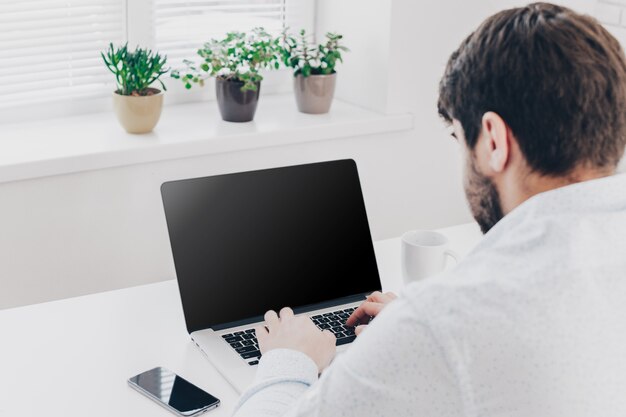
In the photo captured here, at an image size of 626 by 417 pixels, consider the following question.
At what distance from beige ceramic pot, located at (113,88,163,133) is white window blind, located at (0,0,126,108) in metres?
0.21

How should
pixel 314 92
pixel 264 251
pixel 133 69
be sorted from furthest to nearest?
pixel 314 92
pixel 133 69
pixel 264 251

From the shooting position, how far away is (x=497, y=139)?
97 centimetres

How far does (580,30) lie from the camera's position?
94 cm

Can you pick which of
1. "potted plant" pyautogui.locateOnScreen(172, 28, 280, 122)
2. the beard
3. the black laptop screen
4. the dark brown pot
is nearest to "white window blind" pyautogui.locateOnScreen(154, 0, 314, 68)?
"potted plant" pyautogui.locateOnScreen(172, 28, 280, 122)

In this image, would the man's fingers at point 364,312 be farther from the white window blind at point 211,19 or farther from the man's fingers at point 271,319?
the white window blind at point 211,19

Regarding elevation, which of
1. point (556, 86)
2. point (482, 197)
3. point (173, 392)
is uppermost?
point (556, 86)

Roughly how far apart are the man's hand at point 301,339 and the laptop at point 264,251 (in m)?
0.10

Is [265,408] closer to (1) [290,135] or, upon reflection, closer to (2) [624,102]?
(2) [624,102]

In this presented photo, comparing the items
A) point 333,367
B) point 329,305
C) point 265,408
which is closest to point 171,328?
point 329,305

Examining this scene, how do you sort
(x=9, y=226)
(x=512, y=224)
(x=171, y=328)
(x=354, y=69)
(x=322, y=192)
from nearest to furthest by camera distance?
(x=512, y=224) < (x=171, y=328) < (x=322, y=192) < (x=9, y=226) < (x=354, y=69)

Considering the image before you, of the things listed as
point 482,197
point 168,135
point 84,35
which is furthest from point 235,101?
point 482,197

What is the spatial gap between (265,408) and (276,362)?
99 millimetres

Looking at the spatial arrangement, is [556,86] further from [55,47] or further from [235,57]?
[55,47]

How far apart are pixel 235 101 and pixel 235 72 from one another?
8cm
